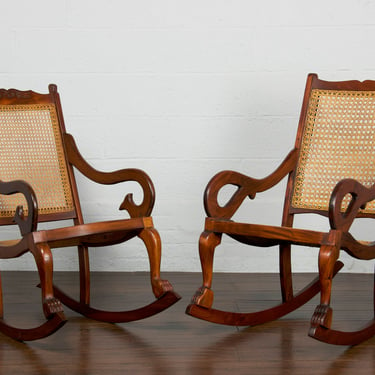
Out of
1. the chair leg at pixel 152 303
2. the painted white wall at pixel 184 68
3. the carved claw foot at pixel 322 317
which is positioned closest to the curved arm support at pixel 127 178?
the chair leg at pixel 152 303

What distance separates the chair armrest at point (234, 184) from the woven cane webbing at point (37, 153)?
0.61 m

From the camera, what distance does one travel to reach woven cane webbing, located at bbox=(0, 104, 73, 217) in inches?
104

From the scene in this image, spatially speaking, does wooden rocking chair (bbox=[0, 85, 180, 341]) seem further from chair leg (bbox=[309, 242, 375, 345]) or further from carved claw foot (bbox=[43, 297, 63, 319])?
chair leg (bbox=[309, 242, 375, 345])

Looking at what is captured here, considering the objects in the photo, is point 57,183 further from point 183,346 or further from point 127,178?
point 183,346

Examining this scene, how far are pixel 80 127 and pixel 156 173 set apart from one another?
40cm

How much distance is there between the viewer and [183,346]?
7.32ft

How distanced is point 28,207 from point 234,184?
0.72 meters

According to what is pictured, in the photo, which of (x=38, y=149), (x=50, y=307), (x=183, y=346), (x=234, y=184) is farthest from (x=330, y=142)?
(x=50, y=307)

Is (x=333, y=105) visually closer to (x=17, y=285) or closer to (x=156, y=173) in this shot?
(x=156, y=173)

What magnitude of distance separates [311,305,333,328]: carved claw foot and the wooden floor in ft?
0.43

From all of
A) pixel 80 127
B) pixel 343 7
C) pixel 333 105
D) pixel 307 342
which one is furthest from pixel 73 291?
pixel 343 7

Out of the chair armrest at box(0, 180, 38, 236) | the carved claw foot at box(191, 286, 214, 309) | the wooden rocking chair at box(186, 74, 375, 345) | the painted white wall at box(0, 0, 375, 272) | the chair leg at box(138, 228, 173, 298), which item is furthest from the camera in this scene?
the painted white wall at box(0, 0, 375, 272)

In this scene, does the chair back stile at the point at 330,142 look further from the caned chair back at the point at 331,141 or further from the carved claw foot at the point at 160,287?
the carved claw foot at the point at 160,287

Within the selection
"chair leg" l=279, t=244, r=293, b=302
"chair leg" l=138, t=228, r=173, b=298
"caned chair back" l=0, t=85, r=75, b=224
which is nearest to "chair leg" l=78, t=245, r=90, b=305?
"caned chair back" l=0, t=85, r=75, b=224
